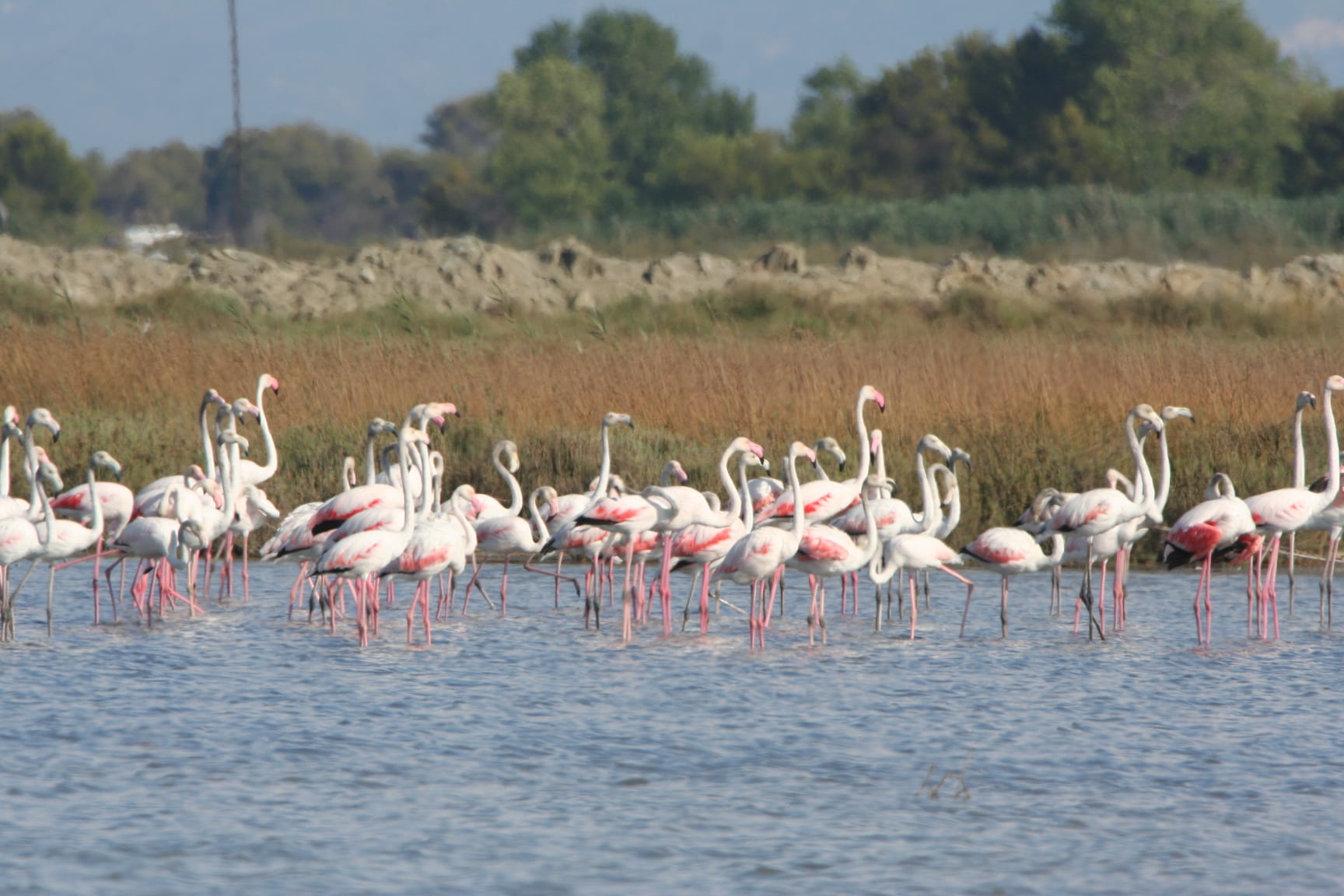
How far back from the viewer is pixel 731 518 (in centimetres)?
900

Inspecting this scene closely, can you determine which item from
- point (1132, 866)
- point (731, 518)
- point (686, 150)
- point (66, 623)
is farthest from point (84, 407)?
point (686, 150)

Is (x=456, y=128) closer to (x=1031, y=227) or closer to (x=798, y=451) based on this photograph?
(x=1031, y=227)

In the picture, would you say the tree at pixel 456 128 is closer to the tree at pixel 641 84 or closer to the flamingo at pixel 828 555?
the tree at pixel 641 84

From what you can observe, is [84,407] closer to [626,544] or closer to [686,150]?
[626,544]

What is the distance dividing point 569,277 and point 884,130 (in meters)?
17.8

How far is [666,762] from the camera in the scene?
6.31 metres

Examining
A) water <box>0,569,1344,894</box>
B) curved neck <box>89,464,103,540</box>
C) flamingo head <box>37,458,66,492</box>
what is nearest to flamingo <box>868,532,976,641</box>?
water <box>0,569,1344,894</box>

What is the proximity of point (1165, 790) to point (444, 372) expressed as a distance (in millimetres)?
8879

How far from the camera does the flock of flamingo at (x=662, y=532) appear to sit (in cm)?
Answer: 859

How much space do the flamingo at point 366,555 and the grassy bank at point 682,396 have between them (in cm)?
328

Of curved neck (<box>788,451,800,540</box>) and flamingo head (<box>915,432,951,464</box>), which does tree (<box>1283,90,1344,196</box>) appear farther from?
curved neck (<box>788,451,800,540</box>)

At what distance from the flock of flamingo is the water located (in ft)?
1.12

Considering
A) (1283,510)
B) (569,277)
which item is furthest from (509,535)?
(569,277)

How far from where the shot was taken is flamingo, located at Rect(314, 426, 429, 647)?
829 centimetres
